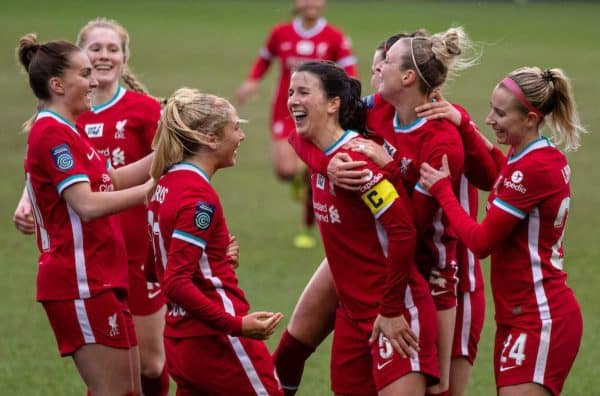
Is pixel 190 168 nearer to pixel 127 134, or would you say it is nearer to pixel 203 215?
pixel 203 215

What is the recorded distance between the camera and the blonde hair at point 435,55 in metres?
5.16

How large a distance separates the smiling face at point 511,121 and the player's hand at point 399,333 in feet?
3.12

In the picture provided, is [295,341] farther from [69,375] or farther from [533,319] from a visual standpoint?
[69,375]

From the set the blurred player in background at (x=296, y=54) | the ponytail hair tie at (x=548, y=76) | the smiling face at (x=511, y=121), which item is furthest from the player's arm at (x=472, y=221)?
the blurred player in background at (x=296, y=54)

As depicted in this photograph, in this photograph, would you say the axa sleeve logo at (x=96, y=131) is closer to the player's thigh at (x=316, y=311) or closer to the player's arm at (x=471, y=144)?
the player's thigh at (x=316, y=311)

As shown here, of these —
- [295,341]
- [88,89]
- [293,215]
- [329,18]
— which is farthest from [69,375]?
[329,18]

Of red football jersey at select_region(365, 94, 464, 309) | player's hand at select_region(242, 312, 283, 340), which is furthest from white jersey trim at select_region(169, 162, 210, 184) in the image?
red football jersey at select_region(365, 94, 464, 309)

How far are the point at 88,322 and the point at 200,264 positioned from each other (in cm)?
66

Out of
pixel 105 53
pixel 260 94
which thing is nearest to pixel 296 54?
pixel 105 53

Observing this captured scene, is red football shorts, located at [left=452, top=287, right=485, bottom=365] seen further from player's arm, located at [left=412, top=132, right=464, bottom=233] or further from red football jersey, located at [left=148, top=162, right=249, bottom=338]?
red football jersey, located at [left=148, top=162, right=249, bottom=338]

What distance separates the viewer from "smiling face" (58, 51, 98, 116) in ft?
17.3

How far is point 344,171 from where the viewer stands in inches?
193

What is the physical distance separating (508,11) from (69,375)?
3898cm

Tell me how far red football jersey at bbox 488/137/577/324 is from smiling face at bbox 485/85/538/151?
0.05 m
